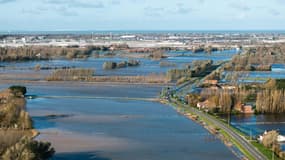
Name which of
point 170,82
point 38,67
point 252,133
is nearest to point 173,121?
point 252,133

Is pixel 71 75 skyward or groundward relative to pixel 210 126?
groundward

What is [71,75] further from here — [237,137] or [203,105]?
[237,137]

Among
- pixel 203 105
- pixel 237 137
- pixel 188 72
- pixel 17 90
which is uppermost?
pixel 17 90

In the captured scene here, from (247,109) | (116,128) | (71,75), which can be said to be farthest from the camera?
(71,75)

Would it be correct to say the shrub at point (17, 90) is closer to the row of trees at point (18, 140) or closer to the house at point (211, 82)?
the row of trees at point (18, 140)

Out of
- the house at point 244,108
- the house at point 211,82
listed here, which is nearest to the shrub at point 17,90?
the house at point 244,108

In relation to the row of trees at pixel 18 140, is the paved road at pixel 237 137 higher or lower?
lower

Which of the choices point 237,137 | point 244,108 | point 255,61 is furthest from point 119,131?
point 255,61

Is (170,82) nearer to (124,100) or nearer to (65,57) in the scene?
(124,100)
